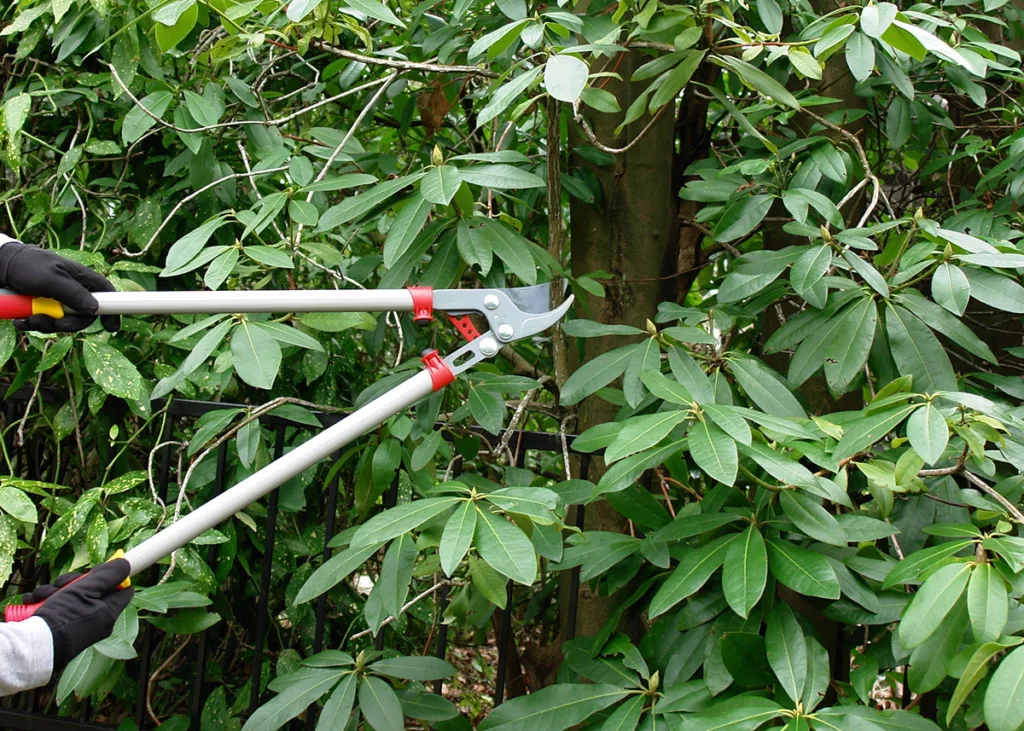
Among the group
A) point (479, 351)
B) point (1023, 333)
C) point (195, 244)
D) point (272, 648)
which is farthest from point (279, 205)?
point (1023, 333)

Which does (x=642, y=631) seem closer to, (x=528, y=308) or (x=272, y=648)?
(x=528, y=308)

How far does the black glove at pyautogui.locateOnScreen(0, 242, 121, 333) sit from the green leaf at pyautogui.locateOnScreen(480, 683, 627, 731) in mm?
1064

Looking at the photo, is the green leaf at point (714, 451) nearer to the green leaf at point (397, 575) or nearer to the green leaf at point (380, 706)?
the green leaf at point (397, 575)

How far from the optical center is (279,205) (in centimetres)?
199

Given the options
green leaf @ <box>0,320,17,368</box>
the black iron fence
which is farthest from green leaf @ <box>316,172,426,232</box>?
green leaf @ <box>0,320,17,368</box>

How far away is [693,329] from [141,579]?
1.84 metres

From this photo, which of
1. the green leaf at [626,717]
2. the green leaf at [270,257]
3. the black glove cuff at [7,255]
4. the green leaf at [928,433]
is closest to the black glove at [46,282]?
the black glove cuff at [7,255]

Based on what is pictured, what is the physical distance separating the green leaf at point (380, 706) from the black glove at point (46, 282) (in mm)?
899

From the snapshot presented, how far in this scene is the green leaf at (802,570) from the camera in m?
1.46

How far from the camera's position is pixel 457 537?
1414 mm

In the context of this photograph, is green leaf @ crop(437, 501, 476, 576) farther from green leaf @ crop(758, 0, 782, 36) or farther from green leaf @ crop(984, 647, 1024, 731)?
green leaf @ crop(758, 0, 782, 36)

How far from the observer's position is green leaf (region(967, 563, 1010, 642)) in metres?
1.32

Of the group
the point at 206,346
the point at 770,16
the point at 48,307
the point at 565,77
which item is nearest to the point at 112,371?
the point at 206,346

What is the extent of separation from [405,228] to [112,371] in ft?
3.31
